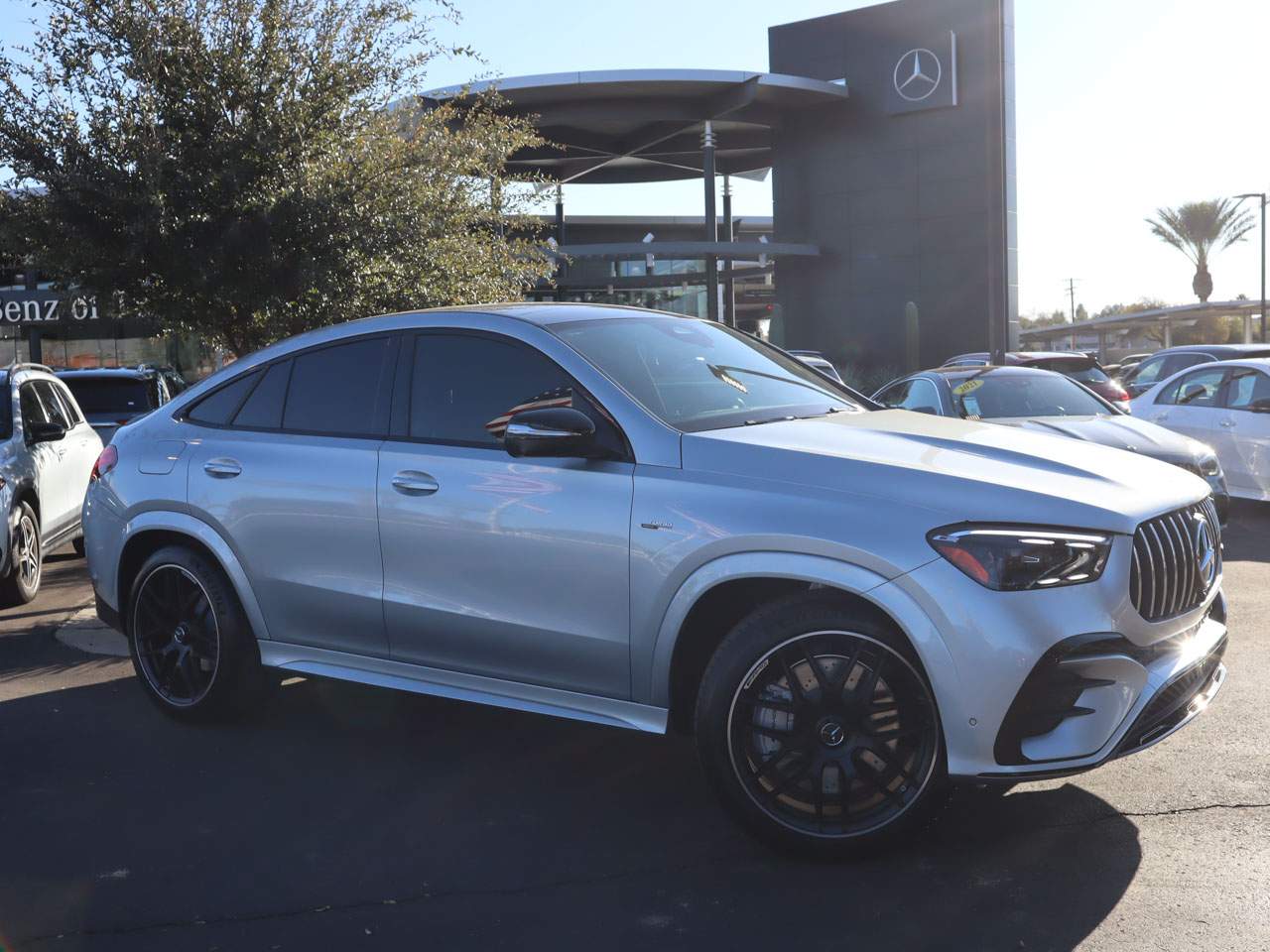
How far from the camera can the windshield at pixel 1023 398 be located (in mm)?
10492

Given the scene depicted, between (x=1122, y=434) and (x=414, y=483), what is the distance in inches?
270

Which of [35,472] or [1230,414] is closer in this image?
[35,472]

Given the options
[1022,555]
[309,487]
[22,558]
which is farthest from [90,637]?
[1022,555]

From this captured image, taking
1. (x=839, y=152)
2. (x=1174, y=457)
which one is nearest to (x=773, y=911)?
(x=1174, y=457)

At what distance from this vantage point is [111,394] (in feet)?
45.6

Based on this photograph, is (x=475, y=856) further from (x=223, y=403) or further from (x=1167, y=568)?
(x=223, y=403)

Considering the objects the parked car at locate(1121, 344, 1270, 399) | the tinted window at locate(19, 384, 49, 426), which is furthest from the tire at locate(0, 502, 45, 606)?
the parked car at locate(1121, 344, 1270, 399)

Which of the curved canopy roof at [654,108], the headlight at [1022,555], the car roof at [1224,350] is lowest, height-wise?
the headlight at [1022,555]

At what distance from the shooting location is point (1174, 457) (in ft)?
31.9

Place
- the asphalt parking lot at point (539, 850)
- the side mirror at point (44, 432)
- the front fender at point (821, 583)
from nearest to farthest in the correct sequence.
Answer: the asphalt parking lot at point (539, 850) → the front fender at point (821, 583) → the side mirror at point (44, 432)

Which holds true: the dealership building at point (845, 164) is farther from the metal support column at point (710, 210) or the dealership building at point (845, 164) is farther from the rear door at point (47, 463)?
the rear door at point (47, 463)

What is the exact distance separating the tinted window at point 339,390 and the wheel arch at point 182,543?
0.59m

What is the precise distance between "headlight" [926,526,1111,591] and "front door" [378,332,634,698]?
1088 millimetres

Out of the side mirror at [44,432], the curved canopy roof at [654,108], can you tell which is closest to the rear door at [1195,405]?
the side mirror at [44,432]
